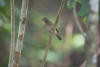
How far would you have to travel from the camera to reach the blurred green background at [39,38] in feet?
6.26

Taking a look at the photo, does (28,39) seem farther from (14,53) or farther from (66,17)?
(66,17)

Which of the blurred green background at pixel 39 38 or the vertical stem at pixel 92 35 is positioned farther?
the blurred green background at pixel 39 38

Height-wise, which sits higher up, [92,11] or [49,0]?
[92,11]

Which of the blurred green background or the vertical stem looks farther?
the blurred green background

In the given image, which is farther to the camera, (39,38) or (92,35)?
(39,38)

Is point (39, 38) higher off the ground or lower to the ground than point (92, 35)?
lower

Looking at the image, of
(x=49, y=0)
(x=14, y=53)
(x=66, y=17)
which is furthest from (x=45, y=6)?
(x=14, y=53)

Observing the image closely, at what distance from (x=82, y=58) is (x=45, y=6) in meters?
1.01

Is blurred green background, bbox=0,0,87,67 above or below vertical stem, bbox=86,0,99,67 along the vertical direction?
below

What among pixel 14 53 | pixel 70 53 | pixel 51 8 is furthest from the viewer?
pixel 70 53

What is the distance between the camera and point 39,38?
9.07 ft

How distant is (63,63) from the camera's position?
333cm

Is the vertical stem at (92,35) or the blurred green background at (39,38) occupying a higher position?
the vertical stem at (92,35)

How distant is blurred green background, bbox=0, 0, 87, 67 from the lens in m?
1.91
